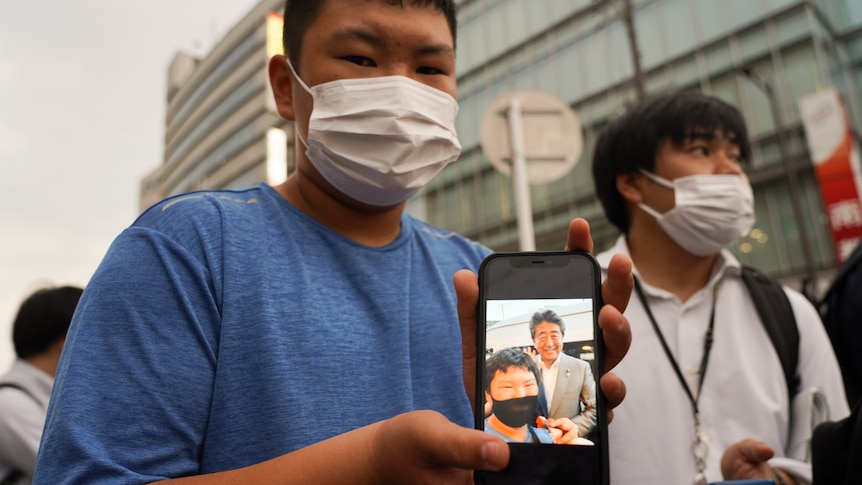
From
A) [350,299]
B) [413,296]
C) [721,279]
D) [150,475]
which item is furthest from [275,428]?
[721,279]

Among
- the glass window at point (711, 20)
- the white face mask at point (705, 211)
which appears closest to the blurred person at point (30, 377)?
the white face mask at point (705, 211)

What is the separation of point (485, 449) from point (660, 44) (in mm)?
19900

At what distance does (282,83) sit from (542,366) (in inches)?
45.2

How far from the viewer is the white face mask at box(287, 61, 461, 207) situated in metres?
1.54

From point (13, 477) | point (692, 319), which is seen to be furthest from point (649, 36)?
point (13, 477)

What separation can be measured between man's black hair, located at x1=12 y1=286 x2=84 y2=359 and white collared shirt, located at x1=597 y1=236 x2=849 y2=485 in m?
2.96

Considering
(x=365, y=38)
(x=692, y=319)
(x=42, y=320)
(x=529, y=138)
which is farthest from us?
(x=529, y=138)

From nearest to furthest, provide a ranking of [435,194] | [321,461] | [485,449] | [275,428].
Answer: [485,449]
[321,461]
[275,428]
[435,194]

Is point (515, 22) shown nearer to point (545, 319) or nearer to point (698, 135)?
point (698, 135)

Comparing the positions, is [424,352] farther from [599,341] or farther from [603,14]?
[603,14]

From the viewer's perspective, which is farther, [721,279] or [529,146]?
[529,146]

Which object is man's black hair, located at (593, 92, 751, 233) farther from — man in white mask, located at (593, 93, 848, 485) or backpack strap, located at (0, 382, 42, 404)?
backpack strap, located at (0, 382, 42, 404)

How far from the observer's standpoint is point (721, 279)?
2.39m

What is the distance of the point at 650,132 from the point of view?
251cm
